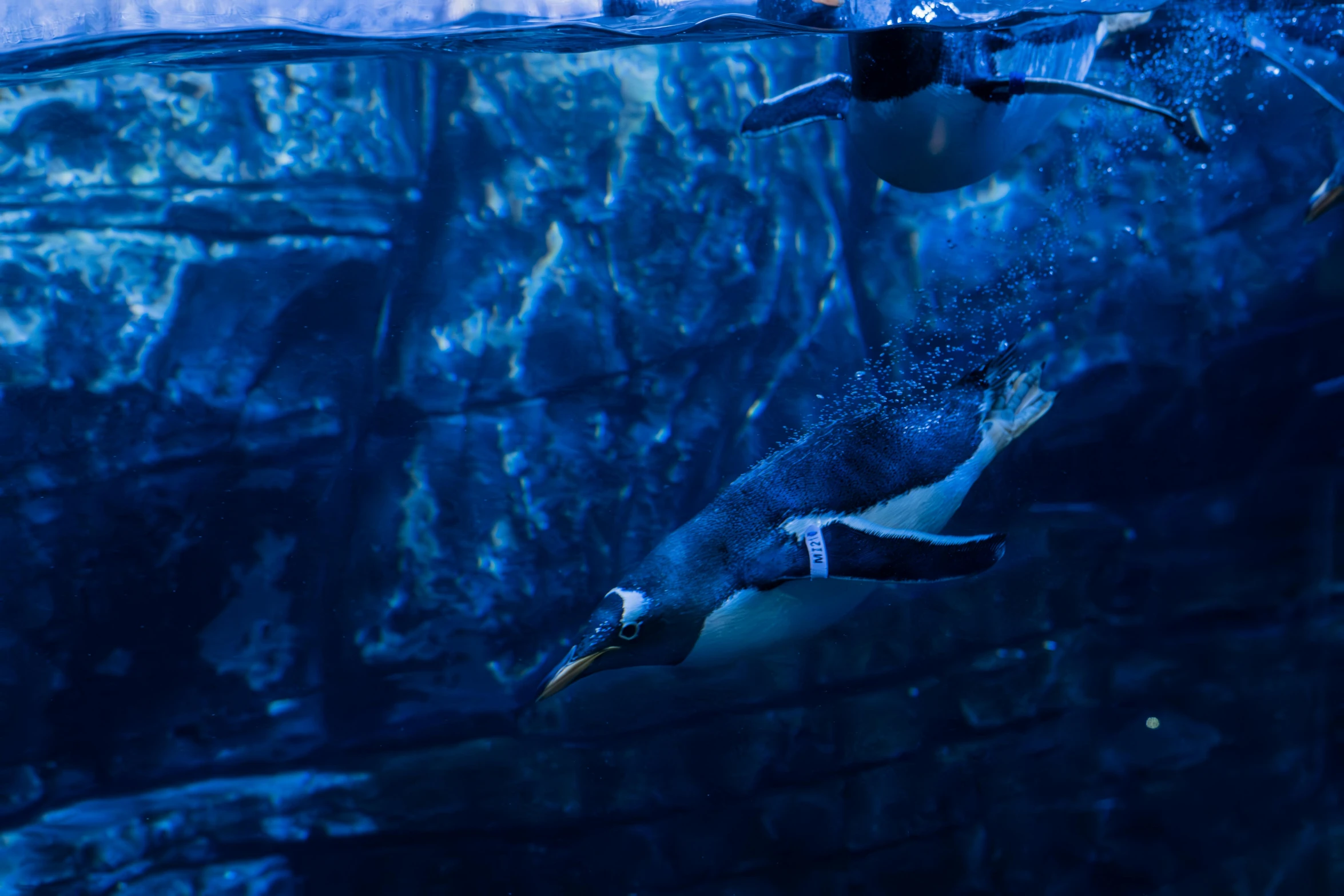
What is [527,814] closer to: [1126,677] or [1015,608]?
[1015,608]

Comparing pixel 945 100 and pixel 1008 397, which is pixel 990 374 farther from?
pixel 945 100

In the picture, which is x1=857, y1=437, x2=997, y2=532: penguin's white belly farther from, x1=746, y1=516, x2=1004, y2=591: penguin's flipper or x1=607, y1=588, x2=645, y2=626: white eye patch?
x1=607, y1=588, x2=645, y2=626: white eye patch

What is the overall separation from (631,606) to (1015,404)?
1.40 m

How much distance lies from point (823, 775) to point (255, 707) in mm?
2424

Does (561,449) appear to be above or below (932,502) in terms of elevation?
above

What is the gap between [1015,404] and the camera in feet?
8.14

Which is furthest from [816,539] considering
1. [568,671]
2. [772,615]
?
[568,671]

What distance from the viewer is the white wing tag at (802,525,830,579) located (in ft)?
6.93

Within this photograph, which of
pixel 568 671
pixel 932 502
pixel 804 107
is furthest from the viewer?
pixel 804 107

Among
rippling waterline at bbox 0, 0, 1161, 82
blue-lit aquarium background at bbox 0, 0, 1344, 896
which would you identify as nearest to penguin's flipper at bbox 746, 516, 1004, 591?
blue-lit aquarium background at bbox 0, 0, 1344, 896

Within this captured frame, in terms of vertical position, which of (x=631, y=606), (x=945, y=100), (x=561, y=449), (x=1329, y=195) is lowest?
(x=631, y=606)

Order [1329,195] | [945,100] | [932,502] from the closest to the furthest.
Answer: [945,100], [932,502], [1329,195]

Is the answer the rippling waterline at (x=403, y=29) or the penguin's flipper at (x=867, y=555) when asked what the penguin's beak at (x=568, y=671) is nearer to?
the penguin's flipper at (x=867, y=555)

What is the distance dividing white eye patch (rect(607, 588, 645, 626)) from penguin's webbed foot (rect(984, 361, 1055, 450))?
123 centimetres
